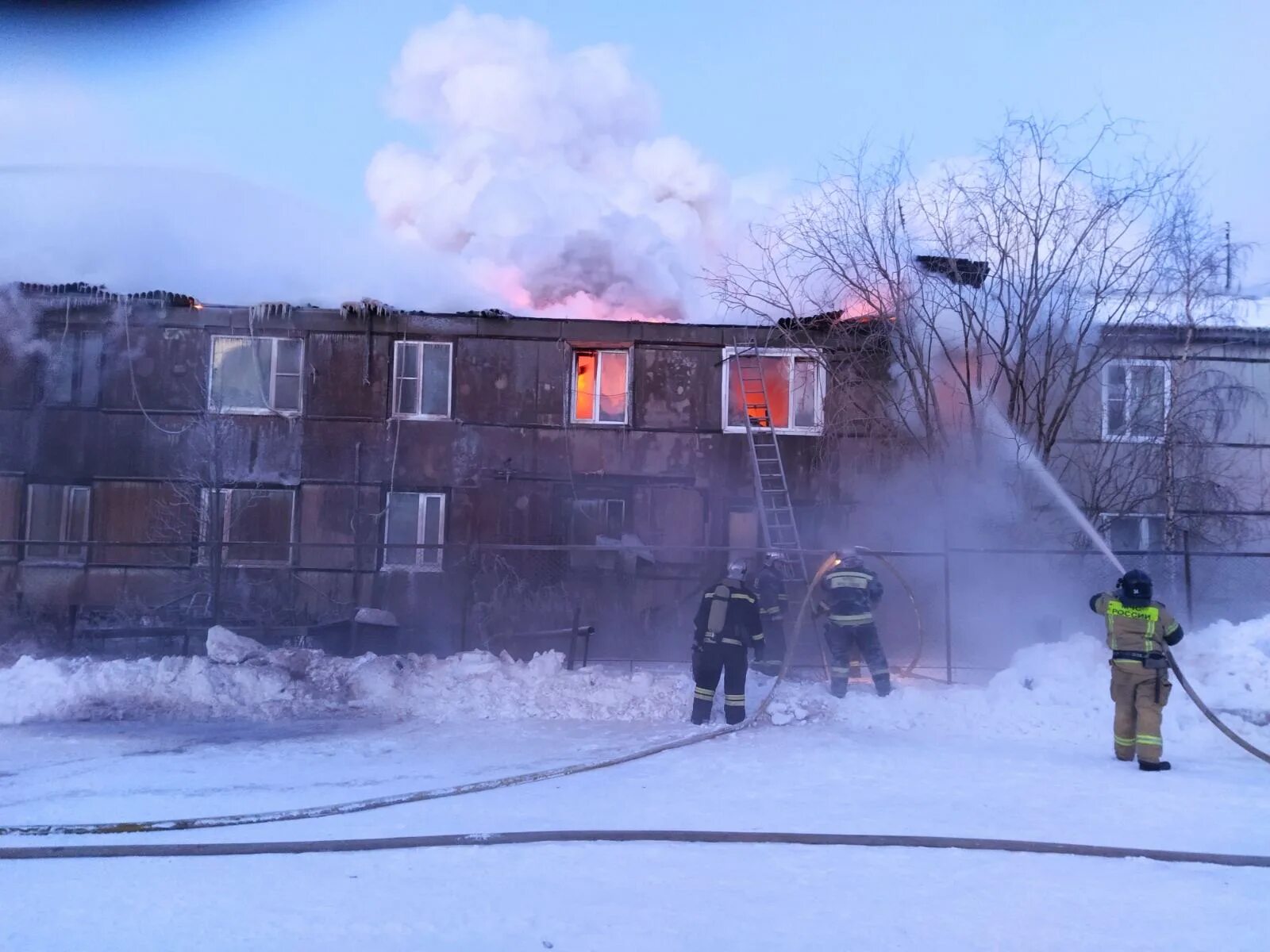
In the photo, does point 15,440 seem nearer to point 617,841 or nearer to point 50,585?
point 50,585

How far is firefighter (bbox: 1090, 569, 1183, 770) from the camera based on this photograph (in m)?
7.44

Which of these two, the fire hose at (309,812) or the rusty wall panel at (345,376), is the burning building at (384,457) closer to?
the rusty wall panel at (345,376)

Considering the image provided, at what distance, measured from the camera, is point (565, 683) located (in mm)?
10227

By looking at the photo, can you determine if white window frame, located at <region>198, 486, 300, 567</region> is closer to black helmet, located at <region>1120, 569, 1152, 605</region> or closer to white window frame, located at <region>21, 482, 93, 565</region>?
white window frame, located at <region>21, 482, 93, 565</region>

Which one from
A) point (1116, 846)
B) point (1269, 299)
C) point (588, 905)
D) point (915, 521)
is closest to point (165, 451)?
point (915, 521)

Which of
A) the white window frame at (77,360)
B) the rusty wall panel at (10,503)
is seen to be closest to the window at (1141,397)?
the white window frame at (77,360)

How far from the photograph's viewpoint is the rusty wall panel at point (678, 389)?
48.8 ft

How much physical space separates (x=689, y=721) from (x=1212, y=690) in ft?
15.6

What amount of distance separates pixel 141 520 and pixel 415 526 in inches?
152

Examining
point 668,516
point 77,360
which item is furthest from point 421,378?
point 77,360

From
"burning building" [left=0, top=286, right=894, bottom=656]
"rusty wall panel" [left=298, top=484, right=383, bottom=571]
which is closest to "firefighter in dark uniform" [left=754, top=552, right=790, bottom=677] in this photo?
"burning building" [left=0, top=286, right=894, bottom=656]

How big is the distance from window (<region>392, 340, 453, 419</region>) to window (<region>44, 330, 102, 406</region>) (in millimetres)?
4301

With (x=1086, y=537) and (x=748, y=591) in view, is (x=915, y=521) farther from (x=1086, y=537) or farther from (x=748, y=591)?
(x=748, y=591)

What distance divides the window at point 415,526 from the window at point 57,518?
4.37m
